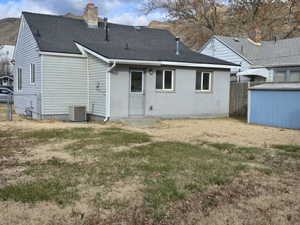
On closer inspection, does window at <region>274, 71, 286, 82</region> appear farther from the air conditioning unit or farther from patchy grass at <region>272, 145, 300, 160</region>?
the air conditioning unit

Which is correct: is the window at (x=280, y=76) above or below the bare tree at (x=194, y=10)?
below

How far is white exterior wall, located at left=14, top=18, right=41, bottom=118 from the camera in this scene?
1288 centimetres

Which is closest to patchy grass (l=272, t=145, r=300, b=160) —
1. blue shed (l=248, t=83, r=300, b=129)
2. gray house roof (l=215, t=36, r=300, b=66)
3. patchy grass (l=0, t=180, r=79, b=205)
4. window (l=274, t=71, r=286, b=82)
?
blue shed (l=248, t=83, r=300, b=129)

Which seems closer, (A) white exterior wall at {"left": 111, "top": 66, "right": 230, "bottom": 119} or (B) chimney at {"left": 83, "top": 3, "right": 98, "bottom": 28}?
(A) white exterior wall at {"left": 111, "top": 66, "right": 230, "bottom": 119}

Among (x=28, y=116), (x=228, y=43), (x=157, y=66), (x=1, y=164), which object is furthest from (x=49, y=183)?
(x=228, y=43)

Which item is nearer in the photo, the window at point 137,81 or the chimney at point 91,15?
the window at point 137,81

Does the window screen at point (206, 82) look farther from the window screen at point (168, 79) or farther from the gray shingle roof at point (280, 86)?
the gray shingle roof at point (280, 86)

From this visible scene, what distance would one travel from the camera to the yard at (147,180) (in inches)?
136

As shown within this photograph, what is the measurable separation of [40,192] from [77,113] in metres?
8.59

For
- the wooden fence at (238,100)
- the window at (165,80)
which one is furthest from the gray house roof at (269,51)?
the window at (165,80)

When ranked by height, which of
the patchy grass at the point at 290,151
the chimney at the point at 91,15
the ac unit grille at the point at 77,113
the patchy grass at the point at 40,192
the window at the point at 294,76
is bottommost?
the patchy grass at the point at 40,192

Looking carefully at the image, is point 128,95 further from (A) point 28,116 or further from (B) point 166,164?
(B) point 166,164

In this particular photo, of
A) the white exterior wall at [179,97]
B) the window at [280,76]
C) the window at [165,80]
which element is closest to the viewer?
the white exterior wall at [179,97]

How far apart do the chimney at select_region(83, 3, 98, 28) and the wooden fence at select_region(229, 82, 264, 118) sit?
327 inches
